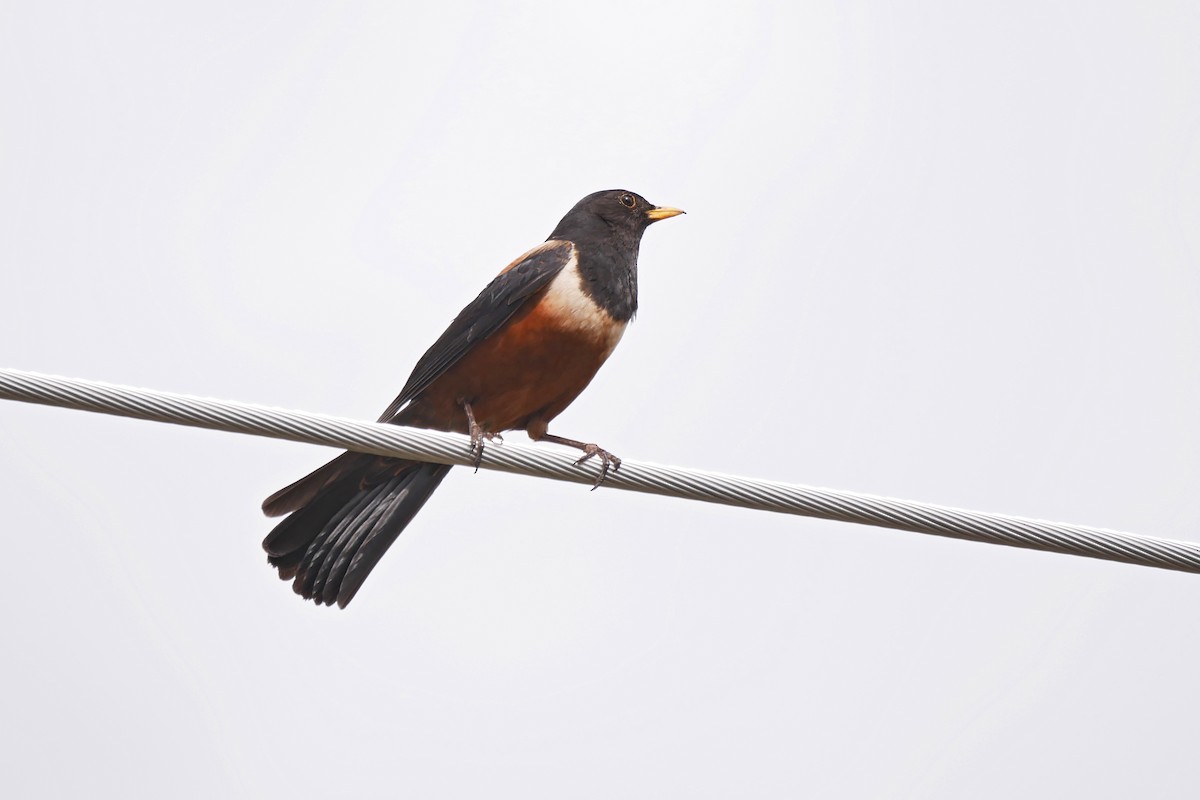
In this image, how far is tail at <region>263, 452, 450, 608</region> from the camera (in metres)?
5.24

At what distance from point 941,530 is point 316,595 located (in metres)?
2.64

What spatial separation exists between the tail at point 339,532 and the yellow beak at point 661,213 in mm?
1606

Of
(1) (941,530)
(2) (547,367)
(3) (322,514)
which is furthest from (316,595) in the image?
(1) (941,530)

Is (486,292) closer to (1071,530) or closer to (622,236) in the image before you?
(622,236)

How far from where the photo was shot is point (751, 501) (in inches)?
138

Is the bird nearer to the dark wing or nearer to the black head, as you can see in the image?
the dark wing

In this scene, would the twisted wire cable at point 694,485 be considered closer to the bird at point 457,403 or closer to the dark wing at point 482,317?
the bird at point 457,403

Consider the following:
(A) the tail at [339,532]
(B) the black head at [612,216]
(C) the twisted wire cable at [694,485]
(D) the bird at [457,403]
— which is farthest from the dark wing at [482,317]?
(C) the twisted wire cable at [694,485]

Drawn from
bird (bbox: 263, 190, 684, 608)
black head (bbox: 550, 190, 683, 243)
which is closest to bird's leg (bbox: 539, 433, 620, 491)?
bird (bbox: 263, 190, 684, 608)

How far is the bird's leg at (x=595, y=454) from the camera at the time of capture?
364 cm

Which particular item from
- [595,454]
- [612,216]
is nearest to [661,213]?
[612,216]

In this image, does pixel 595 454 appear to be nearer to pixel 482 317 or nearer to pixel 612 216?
pixel 482 317

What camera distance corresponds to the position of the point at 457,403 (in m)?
5.31

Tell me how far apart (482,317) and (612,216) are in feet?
3.28
